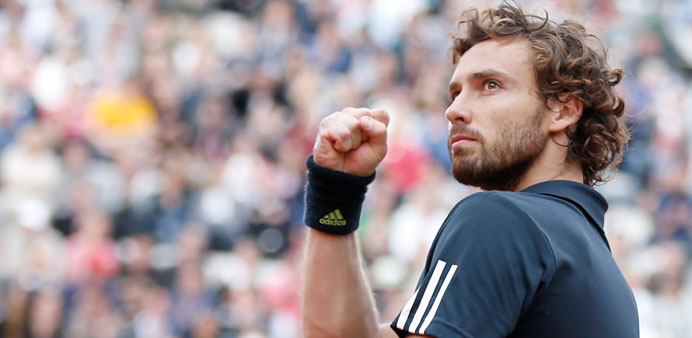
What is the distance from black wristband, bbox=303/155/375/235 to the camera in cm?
272

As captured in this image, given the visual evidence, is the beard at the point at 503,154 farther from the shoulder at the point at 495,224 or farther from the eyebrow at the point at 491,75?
the shoulder at the point at 495,224

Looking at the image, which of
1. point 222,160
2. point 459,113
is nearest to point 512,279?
point 459,113

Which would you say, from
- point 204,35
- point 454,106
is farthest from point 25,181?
point 454,106

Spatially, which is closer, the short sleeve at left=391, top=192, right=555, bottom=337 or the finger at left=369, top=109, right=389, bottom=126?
the short sleeve at left=391, top=192, right=555, bottom=337

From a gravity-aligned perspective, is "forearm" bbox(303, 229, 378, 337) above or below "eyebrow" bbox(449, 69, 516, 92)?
below

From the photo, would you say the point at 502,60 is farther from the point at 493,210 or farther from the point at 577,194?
the point at 493,210

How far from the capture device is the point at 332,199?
107 inches

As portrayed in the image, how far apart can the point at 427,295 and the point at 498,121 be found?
60 centimetres

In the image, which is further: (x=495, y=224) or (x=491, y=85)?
(x=491, y=85)

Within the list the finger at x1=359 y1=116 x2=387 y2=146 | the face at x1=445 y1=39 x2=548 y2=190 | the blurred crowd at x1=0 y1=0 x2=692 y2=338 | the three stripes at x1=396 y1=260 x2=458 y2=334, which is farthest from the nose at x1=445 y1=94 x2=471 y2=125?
the blurred crowd at x1=0 y1=0 x2=692 y2=338

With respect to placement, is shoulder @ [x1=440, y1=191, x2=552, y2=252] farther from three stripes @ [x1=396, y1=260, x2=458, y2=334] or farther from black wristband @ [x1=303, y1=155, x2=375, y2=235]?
black wristband @ [x1=303, y1=155, x2=375, y2=235]

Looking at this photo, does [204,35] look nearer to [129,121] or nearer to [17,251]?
[129,121]

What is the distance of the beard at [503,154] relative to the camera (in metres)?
2.51

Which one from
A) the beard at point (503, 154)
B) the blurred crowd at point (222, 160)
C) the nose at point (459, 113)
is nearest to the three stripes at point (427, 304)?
the beard at point (503, 154)
